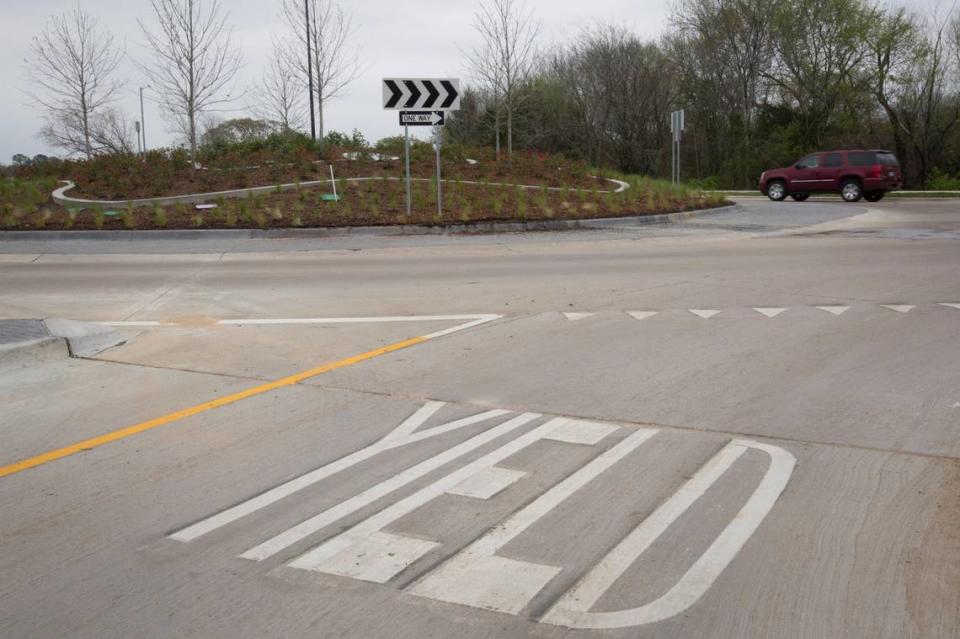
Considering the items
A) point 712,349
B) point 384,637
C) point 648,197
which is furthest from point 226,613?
point 648,197

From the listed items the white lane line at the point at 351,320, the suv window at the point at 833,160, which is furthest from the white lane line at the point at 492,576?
the suv window at the point at 833,160

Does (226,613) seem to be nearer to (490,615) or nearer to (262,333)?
(490,615)

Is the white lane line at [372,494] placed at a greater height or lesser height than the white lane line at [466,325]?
lesser

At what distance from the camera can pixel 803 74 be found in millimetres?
47094

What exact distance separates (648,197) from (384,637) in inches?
872

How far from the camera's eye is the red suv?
29.8m

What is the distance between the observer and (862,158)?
30.2 m

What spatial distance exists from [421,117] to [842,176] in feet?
60.8

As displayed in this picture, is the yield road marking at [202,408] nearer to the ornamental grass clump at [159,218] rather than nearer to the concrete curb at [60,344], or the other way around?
the concrete curb at [60,344]

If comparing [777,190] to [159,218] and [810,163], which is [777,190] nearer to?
[810,163]

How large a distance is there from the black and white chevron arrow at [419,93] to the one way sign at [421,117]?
0.34 feet

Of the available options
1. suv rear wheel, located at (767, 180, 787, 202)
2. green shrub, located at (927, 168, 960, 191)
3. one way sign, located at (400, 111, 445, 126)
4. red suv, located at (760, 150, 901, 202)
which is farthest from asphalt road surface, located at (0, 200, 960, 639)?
green shrub, located at (927, 168, 960, 191)

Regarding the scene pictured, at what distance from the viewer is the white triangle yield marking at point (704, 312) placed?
32.4 ft

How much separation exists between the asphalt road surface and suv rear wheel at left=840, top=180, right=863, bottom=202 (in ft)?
67.7
